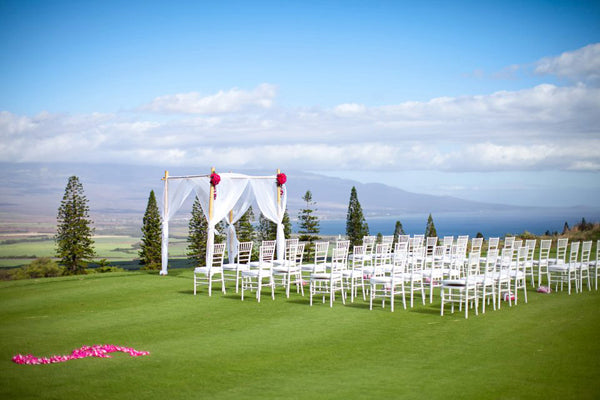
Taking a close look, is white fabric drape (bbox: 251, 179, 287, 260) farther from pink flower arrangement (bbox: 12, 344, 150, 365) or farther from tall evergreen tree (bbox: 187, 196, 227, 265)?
tall evergreen tree (bbox: 187, 196, 227, 265)

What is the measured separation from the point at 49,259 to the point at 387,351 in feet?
115

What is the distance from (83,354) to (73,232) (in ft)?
66.2

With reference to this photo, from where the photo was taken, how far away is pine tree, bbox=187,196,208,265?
26.2 m

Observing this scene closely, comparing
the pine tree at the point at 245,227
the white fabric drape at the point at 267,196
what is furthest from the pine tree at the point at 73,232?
the white fabric drape at the point at 267,196

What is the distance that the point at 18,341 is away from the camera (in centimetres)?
736

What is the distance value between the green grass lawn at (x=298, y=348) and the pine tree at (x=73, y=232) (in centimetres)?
1476

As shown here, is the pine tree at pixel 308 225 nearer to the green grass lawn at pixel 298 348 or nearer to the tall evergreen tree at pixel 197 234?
the tall evergreen tree at pixel 197 234

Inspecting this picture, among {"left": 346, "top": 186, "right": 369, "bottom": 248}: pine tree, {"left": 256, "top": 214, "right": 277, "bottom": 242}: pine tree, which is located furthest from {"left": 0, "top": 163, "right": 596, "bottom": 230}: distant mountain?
{"left": 346, "top": 186, "right": 369, "bottom": 248}: pine tree

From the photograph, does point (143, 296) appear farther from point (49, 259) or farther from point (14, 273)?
point (49, 259)

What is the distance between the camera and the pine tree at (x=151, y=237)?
26.8 meters

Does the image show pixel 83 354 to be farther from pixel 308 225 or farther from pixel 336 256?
pixel 308 225

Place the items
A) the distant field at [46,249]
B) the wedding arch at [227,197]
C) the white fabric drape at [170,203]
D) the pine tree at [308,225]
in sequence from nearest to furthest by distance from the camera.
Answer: the wedding arch at [227,197], the white fabric drape at [170,203], the pine tree at [308,225], the distant field at [46,249]

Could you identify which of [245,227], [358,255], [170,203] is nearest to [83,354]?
[358,255]

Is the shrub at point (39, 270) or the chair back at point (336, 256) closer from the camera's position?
the chair back at point (336, 256)
